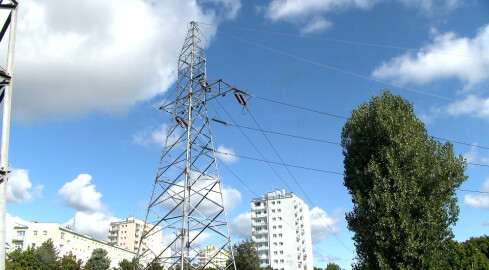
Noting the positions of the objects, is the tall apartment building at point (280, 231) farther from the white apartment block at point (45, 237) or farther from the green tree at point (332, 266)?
the white apartment block at point (45, 237)

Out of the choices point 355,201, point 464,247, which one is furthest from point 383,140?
point 464,247

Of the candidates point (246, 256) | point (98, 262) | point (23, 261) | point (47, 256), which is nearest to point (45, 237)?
point (98, 262)

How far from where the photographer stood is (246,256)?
2158 inches

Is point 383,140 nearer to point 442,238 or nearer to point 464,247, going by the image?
point 442,238

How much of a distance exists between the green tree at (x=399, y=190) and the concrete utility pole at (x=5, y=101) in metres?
18.0

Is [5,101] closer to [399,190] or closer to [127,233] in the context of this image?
[399,190]

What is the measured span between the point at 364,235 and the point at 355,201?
2289 millimetres

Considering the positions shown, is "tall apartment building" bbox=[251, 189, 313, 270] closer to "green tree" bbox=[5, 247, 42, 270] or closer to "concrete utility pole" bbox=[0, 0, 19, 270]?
"green tree" bbox=[5, 247, 42, 270]

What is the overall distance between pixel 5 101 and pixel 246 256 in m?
53.0

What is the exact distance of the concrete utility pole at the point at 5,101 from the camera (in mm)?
5267

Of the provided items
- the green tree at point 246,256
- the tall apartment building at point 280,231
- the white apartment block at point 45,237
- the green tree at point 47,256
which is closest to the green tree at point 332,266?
the tall apartment building at point 280,231

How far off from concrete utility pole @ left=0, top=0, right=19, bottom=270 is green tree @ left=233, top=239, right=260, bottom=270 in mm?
52246

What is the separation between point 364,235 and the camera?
20172 mm

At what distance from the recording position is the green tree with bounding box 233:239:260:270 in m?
54.4
